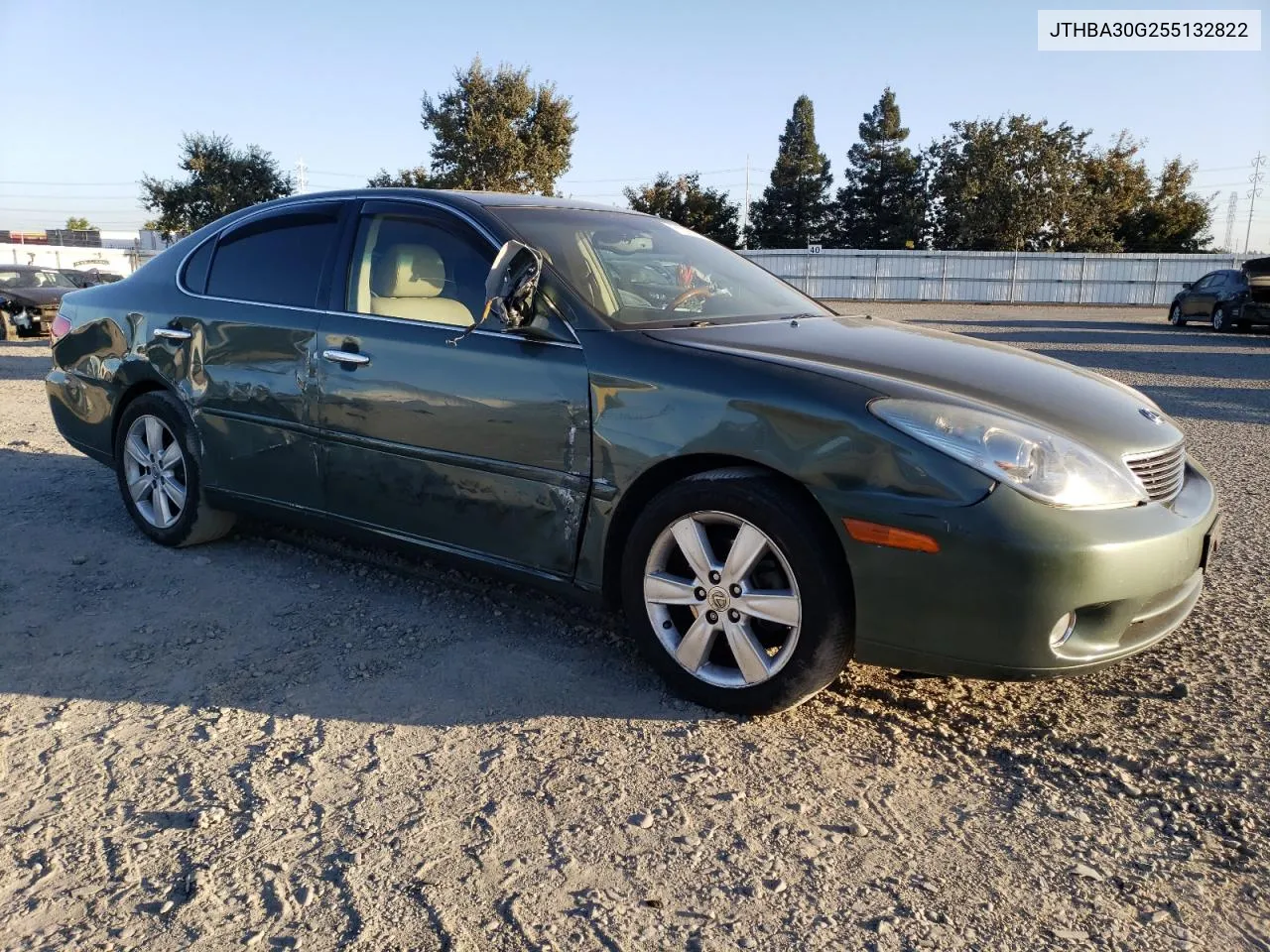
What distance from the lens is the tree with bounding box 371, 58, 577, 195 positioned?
34375 millimetres

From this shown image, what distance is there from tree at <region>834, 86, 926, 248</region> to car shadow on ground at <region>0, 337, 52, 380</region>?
159 feet

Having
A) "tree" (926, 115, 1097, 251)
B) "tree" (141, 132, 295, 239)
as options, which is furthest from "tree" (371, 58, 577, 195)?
"tree" (926, 115, 1097, 251)

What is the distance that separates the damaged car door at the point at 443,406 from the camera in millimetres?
3336

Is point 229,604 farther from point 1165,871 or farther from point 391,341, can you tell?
point 1165,871

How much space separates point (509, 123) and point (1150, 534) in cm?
3448

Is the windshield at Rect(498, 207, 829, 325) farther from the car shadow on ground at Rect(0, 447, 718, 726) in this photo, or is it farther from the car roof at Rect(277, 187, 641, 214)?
the car shadow on ground at Rect(0, 447, 718, 726)

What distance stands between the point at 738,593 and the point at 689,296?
1.35 meters

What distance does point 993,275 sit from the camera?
127 ft

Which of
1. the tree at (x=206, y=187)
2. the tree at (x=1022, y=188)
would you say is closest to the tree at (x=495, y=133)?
the tree at (x=206, y=187)

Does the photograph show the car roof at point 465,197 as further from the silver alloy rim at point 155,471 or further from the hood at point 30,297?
the hood at point 30,297

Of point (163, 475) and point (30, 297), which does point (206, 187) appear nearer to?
point (30, 297)

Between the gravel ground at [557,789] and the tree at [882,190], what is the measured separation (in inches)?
2235

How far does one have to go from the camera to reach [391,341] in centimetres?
373

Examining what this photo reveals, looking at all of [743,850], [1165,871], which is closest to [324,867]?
[743,850]
